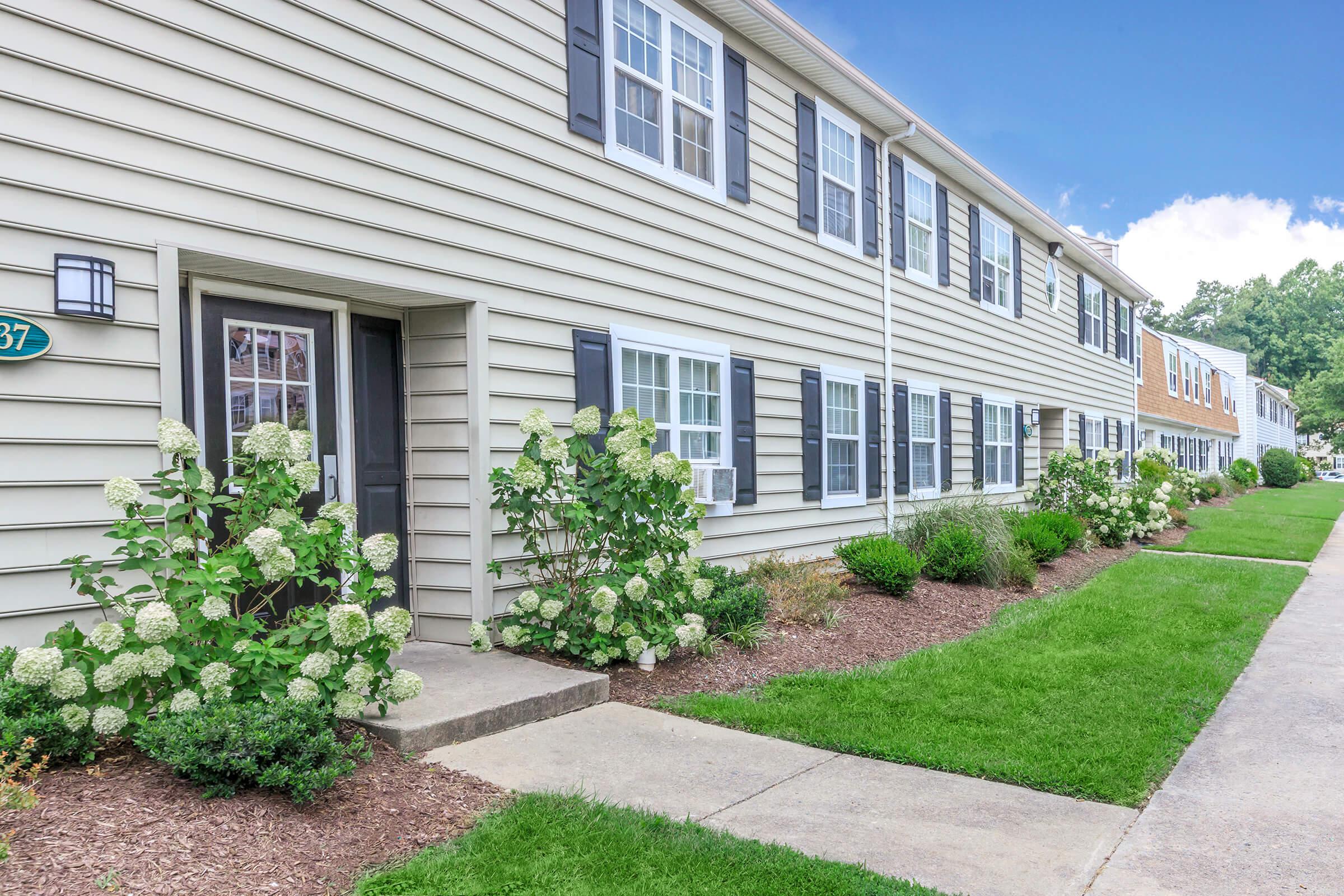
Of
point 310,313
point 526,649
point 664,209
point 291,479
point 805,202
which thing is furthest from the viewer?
point 805,202

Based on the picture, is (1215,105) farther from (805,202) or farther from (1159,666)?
(1159,666)

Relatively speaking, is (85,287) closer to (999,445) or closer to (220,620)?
(220,620)

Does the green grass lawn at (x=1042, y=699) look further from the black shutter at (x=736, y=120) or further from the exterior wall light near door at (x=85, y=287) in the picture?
the black shutter at (x=736, y=120)

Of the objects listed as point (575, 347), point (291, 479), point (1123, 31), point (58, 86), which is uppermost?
point (1123, 31)

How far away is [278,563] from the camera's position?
3.69 metres

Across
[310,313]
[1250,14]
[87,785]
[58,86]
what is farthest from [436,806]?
[1250,14]

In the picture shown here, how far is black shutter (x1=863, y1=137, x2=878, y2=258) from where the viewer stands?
10719 millimetres

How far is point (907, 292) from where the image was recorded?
38.1 ft

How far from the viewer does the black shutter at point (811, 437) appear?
31.2ft

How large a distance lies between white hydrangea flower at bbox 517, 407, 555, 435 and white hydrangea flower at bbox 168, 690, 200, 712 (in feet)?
8.40

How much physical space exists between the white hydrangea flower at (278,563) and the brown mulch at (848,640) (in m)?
2.33

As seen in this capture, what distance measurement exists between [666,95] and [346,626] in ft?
17.9

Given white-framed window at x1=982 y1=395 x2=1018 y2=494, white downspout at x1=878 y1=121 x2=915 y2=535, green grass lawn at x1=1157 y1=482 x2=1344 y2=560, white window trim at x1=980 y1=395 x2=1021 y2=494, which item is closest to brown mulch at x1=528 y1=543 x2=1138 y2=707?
white downspout at x1=878 y1=121 x2=915 y2=535

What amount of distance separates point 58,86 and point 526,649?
386 cm
